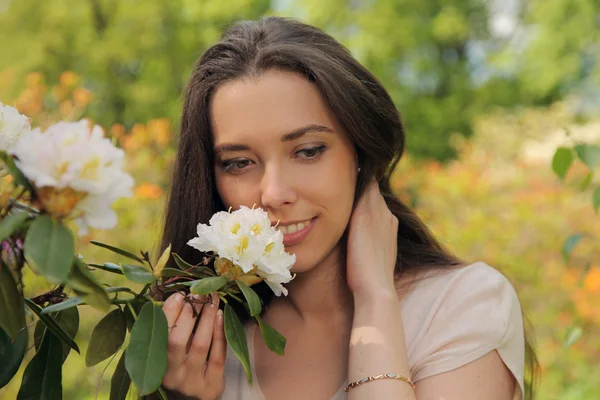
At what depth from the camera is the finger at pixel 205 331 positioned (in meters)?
1.51

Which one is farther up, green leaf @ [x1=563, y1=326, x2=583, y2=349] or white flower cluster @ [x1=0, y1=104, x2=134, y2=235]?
white flower cluster @ [x1=0, y1=104, x2=134, y2=235]

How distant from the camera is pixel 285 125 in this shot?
175 cm

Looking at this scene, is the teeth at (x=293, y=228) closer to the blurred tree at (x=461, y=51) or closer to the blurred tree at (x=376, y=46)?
the blurred tree at (x=376, y=46)

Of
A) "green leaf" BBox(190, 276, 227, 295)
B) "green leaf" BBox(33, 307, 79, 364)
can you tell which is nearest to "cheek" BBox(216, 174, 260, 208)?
"green leaf" BBox(190, 276, 227, 295)

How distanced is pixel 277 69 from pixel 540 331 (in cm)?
306

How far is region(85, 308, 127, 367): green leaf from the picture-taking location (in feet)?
4.02

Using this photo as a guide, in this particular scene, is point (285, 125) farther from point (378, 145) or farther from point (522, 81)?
point (522, 81)

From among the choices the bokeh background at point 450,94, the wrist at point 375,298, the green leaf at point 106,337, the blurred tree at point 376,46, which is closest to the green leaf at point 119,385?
the green leaf at point 106,337

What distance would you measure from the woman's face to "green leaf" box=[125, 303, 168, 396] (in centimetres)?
65

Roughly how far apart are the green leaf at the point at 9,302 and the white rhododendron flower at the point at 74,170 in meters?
0.11

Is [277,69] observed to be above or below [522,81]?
above

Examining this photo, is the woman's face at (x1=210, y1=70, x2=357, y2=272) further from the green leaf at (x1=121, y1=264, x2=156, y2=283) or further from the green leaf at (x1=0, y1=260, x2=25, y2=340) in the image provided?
the green leaf at (x1=0, y1=260, x2=25, y2=340)

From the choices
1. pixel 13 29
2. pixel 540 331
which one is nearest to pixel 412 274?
pixel 540 331

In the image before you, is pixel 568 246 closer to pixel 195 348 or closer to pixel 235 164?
pixel 235 164
